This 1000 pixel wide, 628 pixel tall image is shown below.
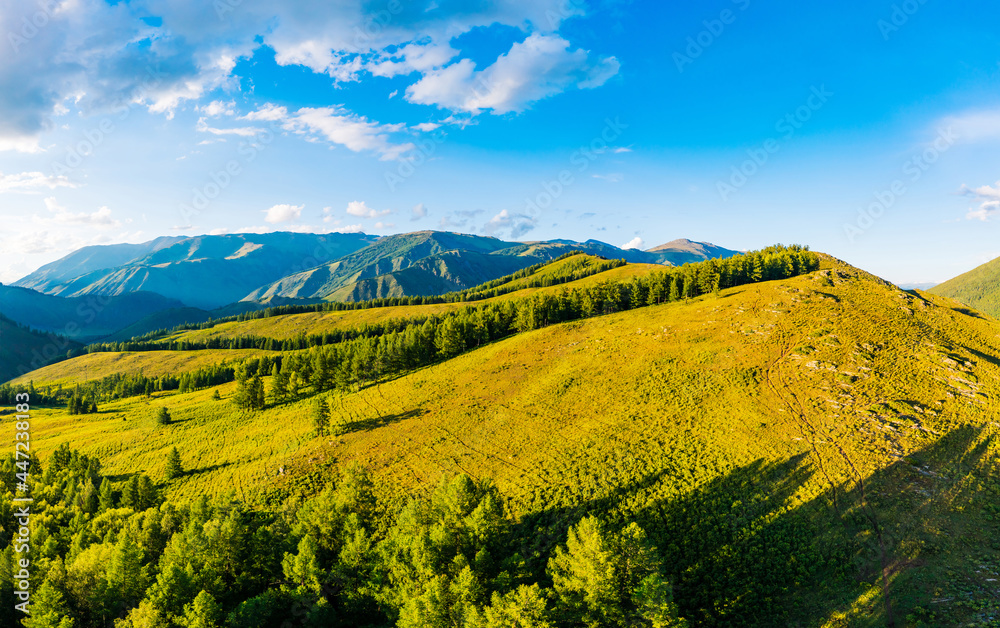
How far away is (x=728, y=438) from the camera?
172 feet

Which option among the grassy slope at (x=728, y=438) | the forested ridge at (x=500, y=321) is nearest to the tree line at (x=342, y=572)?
the grassy slope at (x=728, y=438)

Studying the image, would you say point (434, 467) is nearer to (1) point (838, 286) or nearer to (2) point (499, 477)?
(2) point (499, 477)

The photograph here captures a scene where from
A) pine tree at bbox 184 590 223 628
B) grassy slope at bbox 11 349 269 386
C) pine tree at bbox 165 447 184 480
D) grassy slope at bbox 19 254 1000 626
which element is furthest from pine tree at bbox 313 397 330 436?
grassy slope at bbox 11 349 269 386

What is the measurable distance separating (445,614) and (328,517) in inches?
696

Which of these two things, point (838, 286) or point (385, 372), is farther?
point (385, 372)

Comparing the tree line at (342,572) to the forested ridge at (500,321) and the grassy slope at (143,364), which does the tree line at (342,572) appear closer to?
the forested ridge at (500,321)

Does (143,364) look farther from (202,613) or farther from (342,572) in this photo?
(342,572)

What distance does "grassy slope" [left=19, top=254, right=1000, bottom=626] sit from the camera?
34.9m

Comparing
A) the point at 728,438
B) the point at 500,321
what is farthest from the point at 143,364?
the point at 728,438

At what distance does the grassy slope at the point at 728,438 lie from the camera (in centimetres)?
3494

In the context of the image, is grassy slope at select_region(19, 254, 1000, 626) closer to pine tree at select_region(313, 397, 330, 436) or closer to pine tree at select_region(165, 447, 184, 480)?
pine tree at select_region(165, 447, 184, 480)

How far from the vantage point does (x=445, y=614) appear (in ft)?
95.7

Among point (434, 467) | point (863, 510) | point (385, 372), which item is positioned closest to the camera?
point (863, 510)

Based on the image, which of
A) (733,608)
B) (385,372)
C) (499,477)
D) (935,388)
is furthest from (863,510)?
(385,372)
